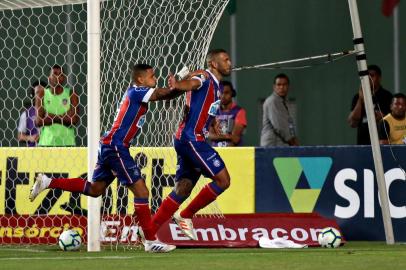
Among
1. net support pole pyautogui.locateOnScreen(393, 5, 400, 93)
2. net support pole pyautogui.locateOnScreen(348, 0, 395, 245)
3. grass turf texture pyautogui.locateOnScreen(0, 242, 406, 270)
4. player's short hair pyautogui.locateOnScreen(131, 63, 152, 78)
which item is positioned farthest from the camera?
net support pole pyautogui.locateOnScreen(393, 5, 400, 93)

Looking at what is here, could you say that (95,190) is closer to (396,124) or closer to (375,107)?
(396,124)

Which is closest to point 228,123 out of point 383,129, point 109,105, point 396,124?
point 383,129

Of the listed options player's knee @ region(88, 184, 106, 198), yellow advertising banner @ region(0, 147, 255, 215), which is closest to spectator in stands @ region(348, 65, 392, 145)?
yellow advertising banner @ region(0, 147, 255, 215)

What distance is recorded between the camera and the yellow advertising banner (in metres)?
14.7

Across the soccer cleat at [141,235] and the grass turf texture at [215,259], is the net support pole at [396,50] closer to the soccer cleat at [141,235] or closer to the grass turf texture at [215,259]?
the grass turf texture at [215,259]

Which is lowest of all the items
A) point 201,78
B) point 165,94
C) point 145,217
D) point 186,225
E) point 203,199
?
point 186,225

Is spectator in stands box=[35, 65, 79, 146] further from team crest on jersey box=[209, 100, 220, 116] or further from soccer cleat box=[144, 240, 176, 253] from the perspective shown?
soccer cleat box=[144, 240, 176, 253]

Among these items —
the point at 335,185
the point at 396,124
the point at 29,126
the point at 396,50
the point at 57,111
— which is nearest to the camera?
the point at 335,185

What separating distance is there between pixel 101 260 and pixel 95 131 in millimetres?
1967

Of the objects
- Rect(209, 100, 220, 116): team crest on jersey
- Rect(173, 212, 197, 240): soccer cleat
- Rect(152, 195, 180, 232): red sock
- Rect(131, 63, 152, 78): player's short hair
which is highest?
Rect(131, 63, 152, 78): player's short hair

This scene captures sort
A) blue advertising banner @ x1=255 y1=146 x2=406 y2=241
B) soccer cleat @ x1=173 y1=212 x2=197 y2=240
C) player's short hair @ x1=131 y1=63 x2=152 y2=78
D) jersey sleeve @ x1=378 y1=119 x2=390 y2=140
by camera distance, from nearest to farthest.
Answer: player's short hair @ x1=131 y1=63 x2=152 y2=78 < soccer cleat @ x1=173 y1=212 x2=197 y2=240 < blue advertising banner @ x1=255 y1=146 x2=406 y2=241 < jersey sleeve @ x1=378 y1=119 x2=390 y2=140

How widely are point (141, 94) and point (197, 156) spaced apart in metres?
0.88

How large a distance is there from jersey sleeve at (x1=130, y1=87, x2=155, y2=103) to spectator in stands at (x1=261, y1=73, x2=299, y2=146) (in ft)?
14.2

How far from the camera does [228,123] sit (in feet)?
54.5
